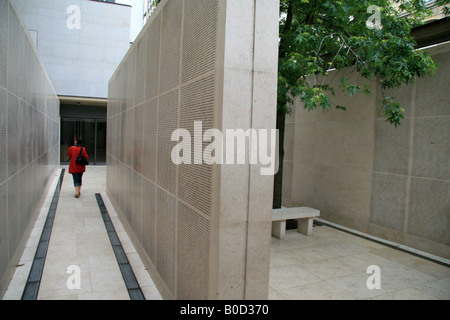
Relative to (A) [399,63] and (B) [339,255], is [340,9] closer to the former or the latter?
(A) [399,63]

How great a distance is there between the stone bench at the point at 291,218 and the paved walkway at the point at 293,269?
17 centimetres

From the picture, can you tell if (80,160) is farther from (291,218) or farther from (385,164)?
(385,164)

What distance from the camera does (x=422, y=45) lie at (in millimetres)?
6902

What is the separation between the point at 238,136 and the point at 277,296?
2.63 meters

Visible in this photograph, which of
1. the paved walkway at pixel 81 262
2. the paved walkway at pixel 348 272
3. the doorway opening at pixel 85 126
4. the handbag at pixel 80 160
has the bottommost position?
the paved walkway at pixel 348 272

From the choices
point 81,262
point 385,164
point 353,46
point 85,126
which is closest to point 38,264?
point 81,262

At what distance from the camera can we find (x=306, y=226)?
25.0 ft

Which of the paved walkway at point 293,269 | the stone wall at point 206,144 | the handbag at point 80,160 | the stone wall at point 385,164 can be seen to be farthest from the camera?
the handbag at point 80,160

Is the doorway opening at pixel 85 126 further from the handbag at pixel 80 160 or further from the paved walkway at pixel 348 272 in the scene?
the paved walkway at pixel 348 272

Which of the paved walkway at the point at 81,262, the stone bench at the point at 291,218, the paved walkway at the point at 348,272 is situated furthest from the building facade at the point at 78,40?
the paved walkway at the point at 348,272

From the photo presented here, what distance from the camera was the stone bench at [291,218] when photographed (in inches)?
283

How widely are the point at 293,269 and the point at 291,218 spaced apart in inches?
70.6

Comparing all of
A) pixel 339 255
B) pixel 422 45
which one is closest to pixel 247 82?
pixel 339 255

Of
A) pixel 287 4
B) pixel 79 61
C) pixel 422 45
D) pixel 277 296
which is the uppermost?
pixel 79 61
